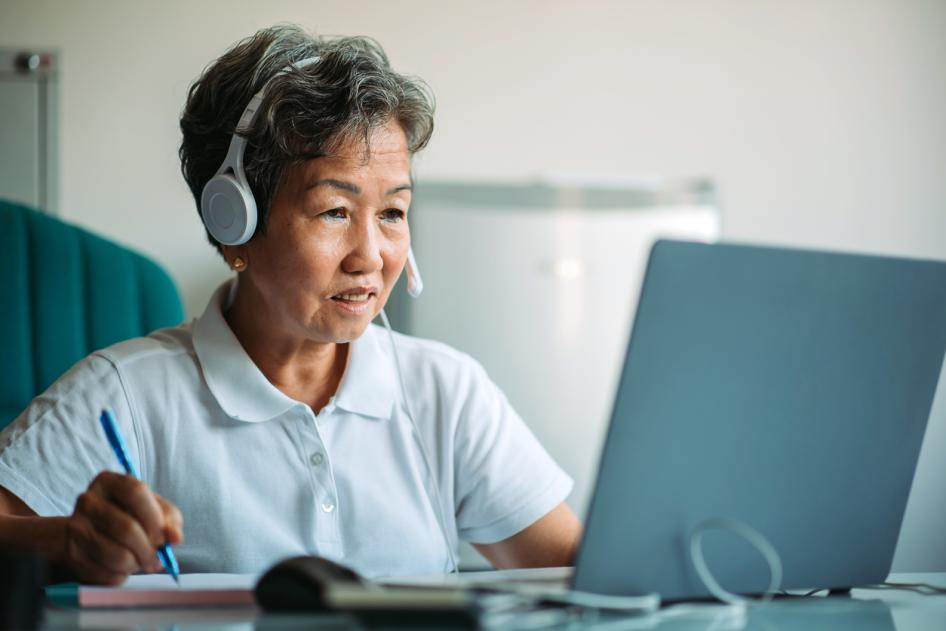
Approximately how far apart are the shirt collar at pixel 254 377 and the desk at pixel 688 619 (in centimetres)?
49

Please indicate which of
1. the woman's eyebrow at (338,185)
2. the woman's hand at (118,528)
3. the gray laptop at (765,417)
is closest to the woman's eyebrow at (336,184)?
the woman's eyebrow at (338,185)

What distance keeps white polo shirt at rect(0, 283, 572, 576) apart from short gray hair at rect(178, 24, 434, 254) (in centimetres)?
20

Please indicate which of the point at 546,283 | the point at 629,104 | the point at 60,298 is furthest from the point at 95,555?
the point at 629,104

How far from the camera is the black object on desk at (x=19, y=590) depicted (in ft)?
1.99

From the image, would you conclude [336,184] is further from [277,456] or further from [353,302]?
[277,456]

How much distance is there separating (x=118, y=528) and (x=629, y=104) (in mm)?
2352

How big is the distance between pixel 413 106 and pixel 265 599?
769mm

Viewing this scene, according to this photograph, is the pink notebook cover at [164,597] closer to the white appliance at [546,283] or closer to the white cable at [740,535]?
the white cable at [740,535]

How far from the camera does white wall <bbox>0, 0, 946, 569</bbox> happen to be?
2611 mm

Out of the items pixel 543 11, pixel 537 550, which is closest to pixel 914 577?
pixel 537 550

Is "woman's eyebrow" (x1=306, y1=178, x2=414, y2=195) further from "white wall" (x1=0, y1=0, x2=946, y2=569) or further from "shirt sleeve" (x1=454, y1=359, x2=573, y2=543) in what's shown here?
"white wall" (x1=0, y1=0, x2=946, y2=569)

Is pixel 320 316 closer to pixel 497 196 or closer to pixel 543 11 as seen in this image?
pixel 497 196

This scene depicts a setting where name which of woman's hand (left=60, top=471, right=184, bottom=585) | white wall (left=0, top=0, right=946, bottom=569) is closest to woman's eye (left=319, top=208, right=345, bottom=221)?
woman's hand (left=60, top=471, right=184, bottom=585)

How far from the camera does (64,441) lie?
1170 millimetres
